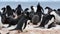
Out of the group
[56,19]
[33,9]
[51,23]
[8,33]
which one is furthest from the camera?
[33,9]

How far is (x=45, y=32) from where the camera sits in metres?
10.3

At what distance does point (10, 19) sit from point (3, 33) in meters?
3.54

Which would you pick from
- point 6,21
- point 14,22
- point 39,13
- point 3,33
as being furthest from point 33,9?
point 3,33

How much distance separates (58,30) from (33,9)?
6177mm

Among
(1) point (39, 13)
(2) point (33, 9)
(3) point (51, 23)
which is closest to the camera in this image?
(3) point (51, 23)

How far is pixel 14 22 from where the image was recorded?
1265 centimetres

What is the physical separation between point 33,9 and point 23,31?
6561 mm

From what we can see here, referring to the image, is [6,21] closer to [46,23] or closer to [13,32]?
[46,23]

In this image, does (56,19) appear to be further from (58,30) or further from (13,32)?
(13,32)

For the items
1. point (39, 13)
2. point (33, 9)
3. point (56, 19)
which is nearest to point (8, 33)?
point (56, 19)

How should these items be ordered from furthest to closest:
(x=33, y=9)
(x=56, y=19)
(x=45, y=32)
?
(x=33, y=9) < (x=56, y=19) < (x=45, y=32)

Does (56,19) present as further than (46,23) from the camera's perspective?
Yes

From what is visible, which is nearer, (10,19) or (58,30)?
(58,30)

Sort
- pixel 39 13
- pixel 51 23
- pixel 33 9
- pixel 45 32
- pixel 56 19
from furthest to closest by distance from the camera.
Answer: pixel 33 9 → pixel 39 13 → pixel 56 19 → pixel 51 23 → pixel 45 32
